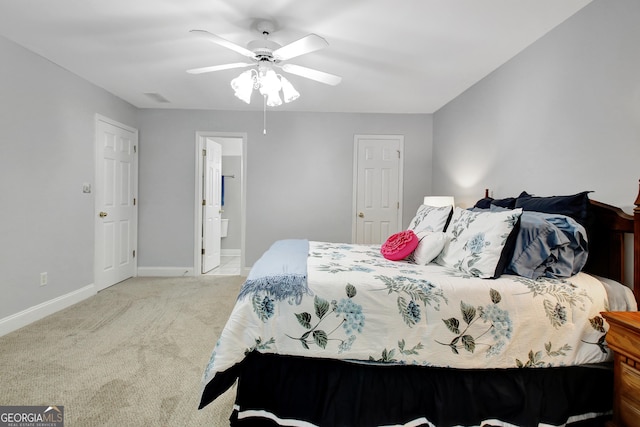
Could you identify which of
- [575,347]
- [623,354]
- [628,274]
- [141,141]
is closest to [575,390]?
[575,347]

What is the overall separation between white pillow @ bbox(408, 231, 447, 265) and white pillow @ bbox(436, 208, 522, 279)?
5 cm

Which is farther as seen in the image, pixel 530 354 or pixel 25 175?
pixel 25 175

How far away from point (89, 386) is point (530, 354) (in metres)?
2.42

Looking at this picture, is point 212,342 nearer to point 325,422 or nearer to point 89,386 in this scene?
point 89,386

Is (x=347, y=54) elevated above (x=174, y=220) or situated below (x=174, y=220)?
above

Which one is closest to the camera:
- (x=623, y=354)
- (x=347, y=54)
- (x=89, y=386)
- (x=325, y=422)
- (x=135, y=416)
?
(x=623, y=354)

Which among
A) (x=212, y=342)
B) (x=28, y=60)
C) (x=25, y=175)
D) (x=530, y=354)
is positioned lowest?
(x=212, y=342)

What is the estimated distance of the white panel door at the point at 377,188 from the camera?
4.29m

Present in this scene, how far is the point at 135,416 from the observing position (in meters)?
1.50

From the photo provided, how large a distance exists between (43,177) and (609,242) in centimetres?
439

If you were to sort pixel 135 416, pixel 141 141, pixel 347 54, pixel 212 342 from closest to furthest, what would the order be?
1. pixel 135 416
2. pixel 212 342
3. pixel 347 54
4. pixel 141 141

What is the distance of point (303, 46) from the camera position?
188 centimetres

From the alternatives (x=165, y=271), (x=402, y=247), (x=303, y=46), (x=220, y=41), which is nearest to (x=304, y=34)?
(x=303, y=46)

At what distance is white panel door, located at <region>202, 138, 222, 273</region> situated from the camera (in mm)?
4332
